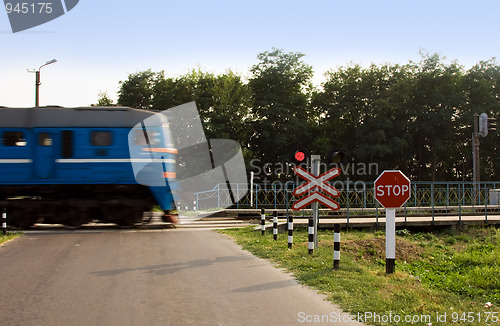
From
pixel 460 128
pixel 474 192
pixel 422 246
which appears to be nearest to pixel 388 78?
pixel 460 128

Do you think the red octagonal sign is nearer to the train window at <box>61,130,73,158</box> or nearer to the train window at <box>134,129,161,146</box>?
the train window at <box>134,129,161,146</box>

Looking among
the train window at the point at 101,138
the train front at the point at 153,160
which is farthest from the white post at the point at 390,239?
the train window at the point at 101,138

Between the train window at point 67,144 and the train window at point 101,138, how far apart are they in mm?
656

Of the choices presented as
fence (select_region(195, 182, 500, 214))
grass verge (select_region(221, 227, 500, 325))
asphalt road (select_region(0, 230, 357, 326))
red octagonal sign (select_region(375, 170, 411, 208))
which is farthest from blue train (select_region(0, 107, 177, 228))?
fence (select_region(195, 182, 500, 214))

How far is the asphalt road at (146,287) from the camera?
6082mm

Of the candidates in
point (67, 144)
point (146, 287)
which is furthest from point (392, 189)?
point (67, 144)

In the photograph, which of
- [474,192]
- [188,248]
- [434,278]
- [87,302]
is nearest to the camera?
[87,302]

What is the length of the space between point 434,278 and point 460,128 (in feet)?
134

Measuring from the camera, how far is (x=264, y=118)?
44938 millimetres

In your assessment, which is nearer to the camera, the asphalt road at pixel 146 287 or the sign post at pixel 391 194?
the asphalt road at pixel 146 287

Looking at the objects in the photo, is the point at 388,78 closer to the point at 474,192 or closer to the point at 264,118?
the point at 264,118

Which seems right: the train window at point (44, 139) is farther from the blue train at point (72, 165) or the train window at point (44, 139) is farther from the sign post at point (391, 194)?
the sign post at point (391, 194)

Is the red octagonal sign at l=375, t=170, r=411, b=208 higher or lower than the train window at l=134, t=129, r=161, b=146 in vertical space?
lower

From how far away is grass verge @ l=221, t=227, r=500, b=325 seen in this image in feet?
20.7
